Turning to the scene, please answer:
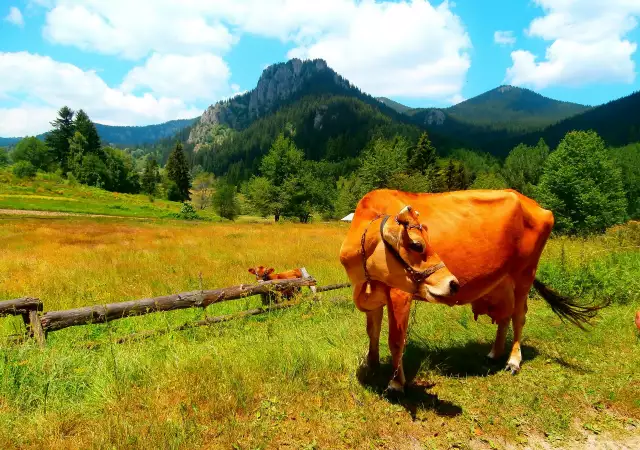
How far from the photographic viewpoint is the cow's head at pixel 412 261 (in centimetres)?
322

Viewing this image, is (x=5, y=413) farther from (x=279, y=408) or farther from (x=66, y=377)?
(x=279, y=408)

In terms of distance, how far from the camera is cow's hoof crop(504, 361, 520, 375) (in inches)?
196

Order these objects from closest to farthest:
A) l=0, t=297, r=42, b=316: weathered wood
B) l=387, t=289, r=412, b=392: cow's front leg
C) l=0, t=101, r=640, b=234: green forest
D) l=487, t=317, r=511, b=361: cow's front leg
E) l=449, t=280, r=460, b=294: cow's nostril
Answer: l=449, t=280, r=460, b=294: cow's nostril < l=387, t=289, r=412, b=392: cow's front leg < l=487, t=317, r=511, b=361: cow's front leg < l=0, t=297, r=42, b=316: weathered wood < l=0, t=101, r=640, b=234: green forest

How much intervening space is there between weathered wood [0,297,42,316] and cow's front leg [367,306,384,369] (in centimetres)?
577

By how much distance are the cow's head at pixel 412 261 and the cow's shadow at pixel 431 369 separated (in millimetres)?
1681

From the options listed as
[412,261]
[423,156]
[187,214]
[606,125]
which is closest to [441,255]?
[412,261]

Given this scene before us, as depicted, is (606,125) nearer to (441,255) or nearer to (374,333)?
(441,255)

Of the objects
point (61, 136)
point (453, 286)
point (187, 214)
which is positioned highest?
point (61, 136)

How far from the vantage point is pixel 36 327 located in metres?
5.70

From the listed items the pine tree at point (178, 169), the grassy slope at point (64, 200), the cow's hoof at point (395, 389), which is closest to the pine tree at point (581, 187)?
the cow's hoof at point (395, 389)

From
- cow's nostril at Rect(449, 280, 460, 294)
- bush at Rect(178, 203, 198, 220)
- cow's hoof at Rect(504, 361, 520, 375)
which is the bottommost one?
bush at Rect(178, 203, 198, 220)

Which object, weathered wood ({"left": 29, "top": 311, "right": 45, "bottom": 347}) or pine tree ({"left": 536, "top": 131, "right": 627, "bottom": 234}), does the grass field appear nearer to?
weathered wood ({"left": 29, "top": 311, "right": 45, "bottom": 347})

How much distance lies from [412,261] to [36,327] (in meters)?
6.32

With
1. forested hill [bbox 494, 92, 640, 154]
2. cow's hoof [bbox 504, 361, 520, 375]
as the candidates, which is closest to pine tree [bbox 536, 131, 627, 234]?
cow's hoof [bbox 504, 361, 520, 375]
